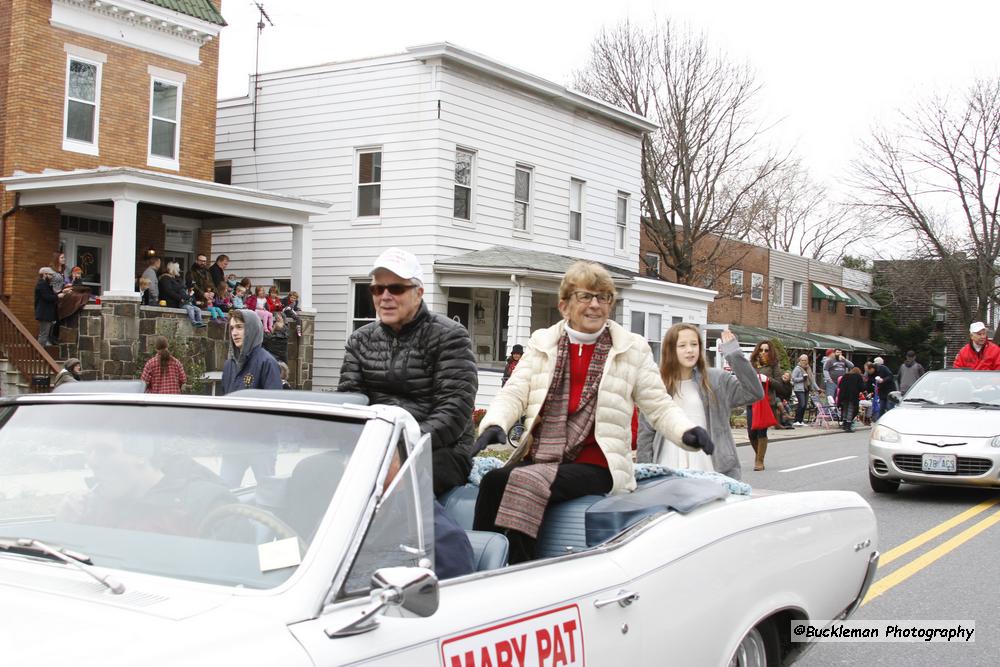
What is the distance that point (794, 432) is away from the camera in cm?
2419

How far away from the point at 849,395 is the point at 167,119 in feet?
57.6

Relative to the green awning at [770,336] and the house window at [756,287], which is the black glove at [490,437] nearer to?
the green awning at [770,336]

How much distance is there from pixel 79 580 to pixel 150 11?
67.0 feet

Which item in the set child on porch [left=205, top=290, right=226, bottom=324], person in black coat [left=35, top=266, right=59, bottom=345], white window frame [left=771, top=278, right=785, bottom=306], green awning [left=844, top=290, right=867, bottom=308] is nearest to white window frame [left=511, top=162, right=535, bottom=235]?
child on porch [left=205, top=290, right=226, bottom=324]

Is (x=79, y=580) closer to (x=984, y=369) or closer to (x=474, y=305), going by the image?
(x=984, y=369)

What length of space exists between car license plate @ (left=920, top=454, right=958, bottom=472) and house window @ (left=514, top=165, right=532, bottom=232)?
1516cm

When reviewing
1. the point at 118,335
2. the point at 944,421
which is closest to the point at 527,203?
the point at 118,335

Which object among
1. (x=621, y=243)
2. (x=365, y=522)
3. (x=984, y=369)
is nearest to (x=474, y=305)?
(x=621, y=243)

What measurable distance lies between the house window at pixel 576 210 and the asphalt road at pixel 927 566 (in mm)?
13221

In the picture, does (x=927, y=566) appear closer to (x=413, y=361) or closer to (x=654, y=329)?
(x=413, y=361)

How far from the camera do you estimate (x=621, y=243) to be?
29094mm

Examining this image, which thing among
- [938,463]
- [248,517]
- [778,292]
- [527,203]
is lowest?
[938,463]

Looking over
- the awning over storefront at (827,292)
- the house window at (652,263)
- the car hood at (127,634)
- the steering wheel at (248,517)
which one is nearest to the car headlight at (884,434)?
the steering wheel at (248,517)

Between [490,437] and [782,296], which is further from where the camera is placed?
[782,296]
